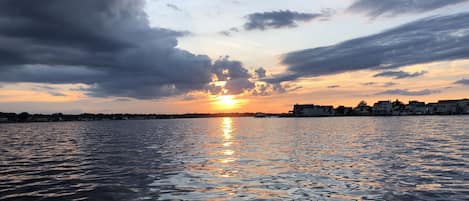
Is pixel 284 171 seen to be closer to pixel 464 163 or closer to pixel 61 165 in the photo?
pixel 464 163

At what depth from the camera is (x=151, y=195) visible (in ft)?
67.2

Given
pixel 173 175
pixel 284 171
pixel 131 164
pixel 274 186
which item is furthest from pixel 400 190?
pixel 131 164

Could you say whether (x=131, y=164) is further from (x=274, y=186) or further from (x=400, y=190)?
(x=400, y=190)

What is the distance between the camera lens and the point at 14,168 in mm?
32875

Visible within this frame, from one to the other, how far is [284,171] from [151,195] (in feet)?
37.5

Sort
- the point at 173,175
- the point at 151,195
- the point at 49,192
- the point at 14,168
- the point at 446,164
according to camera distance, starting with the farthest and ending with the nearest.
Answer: the point at 14,168, the point at 446,164, the point at 173,175, the point at 49,192, the point at 151,195

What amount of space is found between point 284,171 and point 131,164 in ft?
48.0

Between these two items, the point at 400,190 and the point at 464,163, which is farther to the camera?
the point at 464,163

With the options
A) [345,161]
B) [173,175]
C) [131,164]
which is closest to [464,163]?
[345,161]

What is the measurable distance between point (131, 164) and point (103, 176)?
6.57m

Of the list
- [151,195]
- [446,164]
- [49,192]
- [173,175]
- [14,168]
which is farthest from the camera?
[14,168]

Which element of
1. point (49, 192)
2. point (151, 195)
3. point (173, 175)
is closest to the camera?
point (151, 195)

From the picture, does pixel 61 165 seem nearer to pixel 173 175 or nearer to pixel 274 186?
pixel 173 175

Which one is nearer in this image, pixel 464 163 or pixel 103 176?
pixel 103 176
